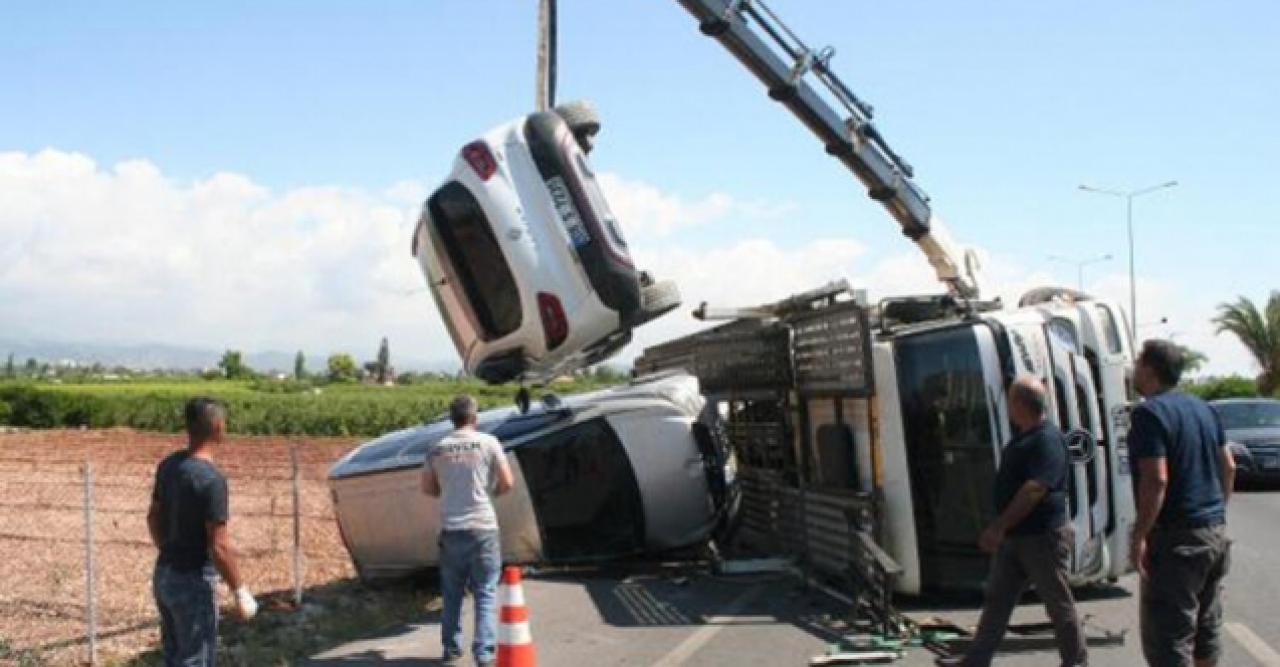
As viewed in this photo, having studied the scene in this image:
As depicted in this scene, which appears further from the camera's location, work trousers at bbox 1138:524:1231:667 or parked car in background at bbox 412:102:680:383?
parked car in background at bbox 412:102:680:383

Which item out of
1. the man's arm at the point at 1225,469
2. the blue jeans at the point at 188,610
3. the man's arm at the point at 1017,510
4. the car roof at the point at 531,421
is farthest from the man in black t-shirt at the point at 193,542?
the car roof at the point at 531,421

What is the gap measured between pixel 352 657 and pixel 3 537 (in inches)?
356

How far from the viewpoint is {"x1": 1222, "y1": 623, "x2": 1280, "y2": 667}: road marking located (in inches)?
293

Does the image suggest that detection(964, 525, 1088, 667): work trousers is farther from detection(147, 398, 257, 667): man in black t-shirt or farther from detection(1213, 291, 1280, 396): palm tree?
detection(1213, 291, 1280, 396): palm tree

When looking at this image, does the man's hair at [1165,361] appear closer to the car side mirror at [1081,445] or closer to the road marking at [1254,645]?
the road marking at [1254,645]

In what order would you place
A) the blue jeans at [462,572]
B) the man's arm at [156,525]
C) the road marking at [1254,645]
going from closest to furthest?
the man's arm at [156,525] → the road marking at [1254,645] → the blue jeans at [462,572]

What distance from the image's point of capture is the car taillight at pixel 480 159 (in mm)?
8695

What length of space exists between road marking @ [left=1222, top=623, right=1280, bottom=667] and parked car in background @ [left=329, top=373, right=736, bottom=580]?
14.9ft

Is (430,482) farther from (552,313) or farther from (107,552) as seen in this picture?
(107,552)

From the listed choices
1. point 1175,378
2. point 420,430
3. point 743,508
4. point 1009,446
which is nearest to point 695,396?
point 743,508

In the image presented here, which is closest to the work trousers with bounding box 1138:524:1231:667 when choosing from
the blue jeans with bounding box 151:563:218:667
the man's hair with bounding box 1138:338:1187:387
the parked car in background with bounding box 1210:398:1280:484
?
the man's hair with bounding box 1138:338:1187:387

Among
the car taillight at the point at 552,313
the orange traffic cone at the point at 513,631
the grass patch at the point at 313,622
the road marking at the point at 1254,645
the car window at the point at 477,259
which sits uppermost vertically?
the car window at the point at 477,259

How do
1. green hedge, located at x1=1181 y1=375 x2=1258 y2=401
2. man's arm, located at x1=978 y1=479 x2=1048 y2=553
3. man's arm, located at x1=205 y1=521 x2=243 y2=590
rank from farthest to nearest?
green hedge, located at x1=1181 y1=375 x2=1258 y2=401 → man's arm, located at x1=978 y1=479 x2=1048 y2=553 → man's arm, located at x1=205 y1=521 x2=243 y2=590

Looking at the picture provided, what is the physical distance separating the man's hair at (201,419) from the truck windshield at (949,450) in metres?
5.19
